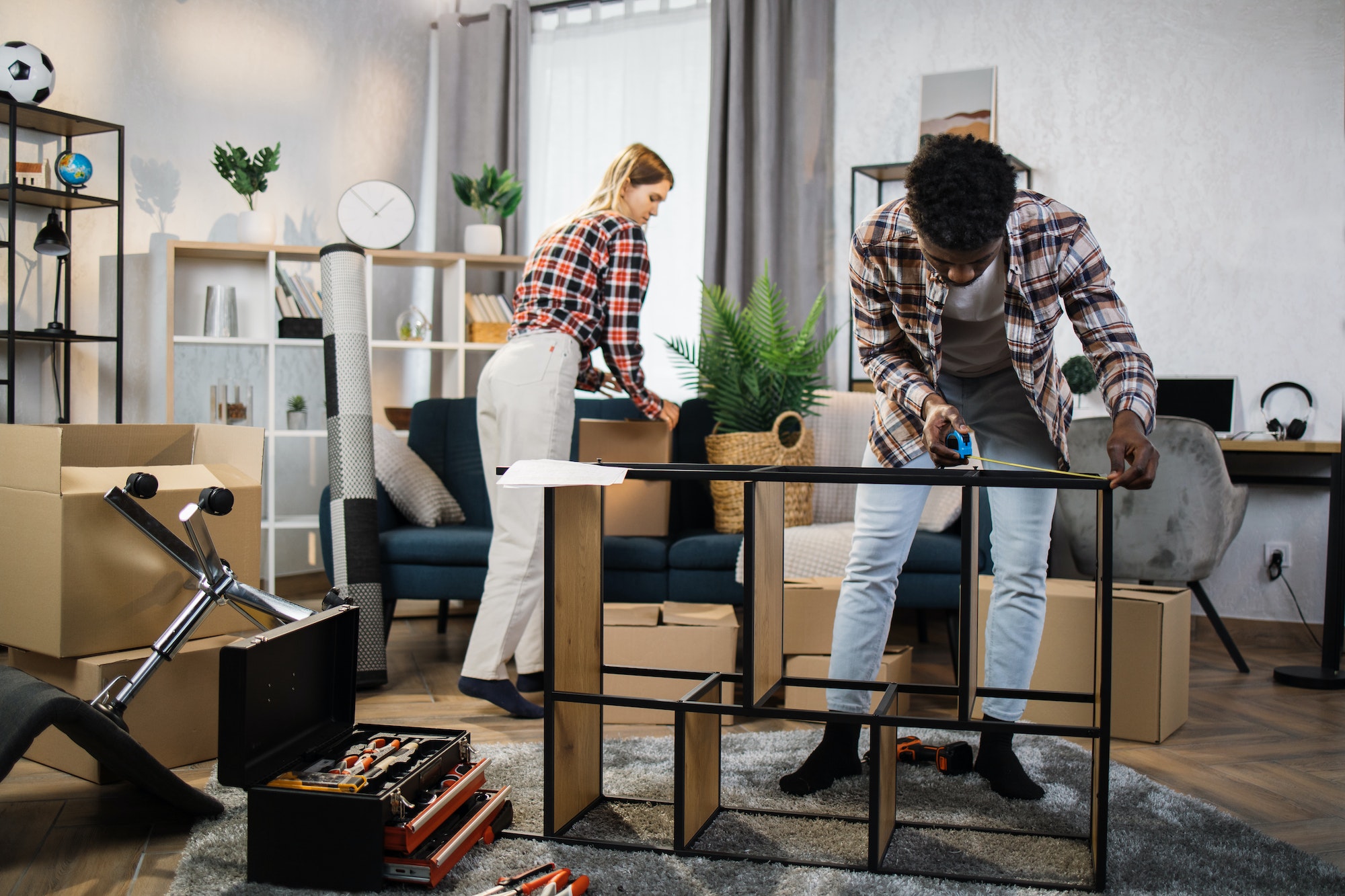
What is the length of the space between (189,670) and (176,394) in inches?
86.8

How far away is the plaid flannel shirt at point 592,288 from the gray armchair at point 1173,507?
4.32 ft

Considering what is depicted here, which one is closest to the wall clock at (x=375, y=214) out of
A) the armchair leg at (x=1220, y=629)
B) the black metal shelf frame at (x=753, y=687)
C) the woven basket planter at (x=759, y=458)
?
the woven basket planter at (x=759, y=458)

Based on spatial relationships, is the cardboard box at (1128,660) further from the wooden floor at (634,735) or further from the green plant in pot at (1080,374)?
the green plant in pot at (1080,374)

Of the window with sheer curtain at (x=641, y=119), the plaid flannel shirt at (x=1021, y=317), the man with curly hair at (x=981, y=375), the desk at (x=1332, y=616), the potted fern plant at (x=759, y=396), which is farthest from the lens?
the window with sheer curtain at (x=641, y=119)

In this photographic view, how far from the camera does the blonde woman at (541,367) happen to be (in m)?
2.32

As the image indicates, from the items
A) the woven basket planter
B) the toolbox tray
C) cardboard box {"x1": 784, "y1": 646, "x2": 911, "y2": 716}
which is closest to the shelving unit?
the woven basket planter

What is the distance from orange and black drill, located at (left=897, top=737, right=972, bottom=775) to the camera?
6.54 ft

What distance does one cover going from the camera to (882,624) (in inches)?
72.9

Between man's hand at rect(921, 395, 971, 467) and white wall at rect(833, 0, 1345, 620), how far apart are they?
2457 mm

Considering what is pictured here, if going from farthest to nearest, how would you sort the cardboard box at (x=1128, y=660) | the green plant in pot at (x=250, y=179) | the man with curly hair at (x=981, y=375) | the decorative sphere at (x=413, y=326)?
1. the decorative sphere at (x=413, y=326)
2. the green plant in pot at (x=250, y=179)
3. the cardboard box at (x=1128, y=660)
4. the man with curly hair at (x=981, y=375)

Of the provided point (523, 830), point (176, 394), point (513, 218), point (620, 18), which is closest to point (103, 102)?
point (176, 394)

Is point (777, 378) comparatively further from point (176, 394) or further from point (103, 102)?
point (103, 102)

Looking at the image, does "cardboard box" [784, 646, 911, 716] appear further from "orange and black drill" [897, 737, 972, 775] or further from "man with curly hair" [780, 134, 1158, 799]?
"man with curly hair" [780, 134, 1158, 799]

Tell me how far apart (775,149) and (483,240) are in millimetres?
1228
